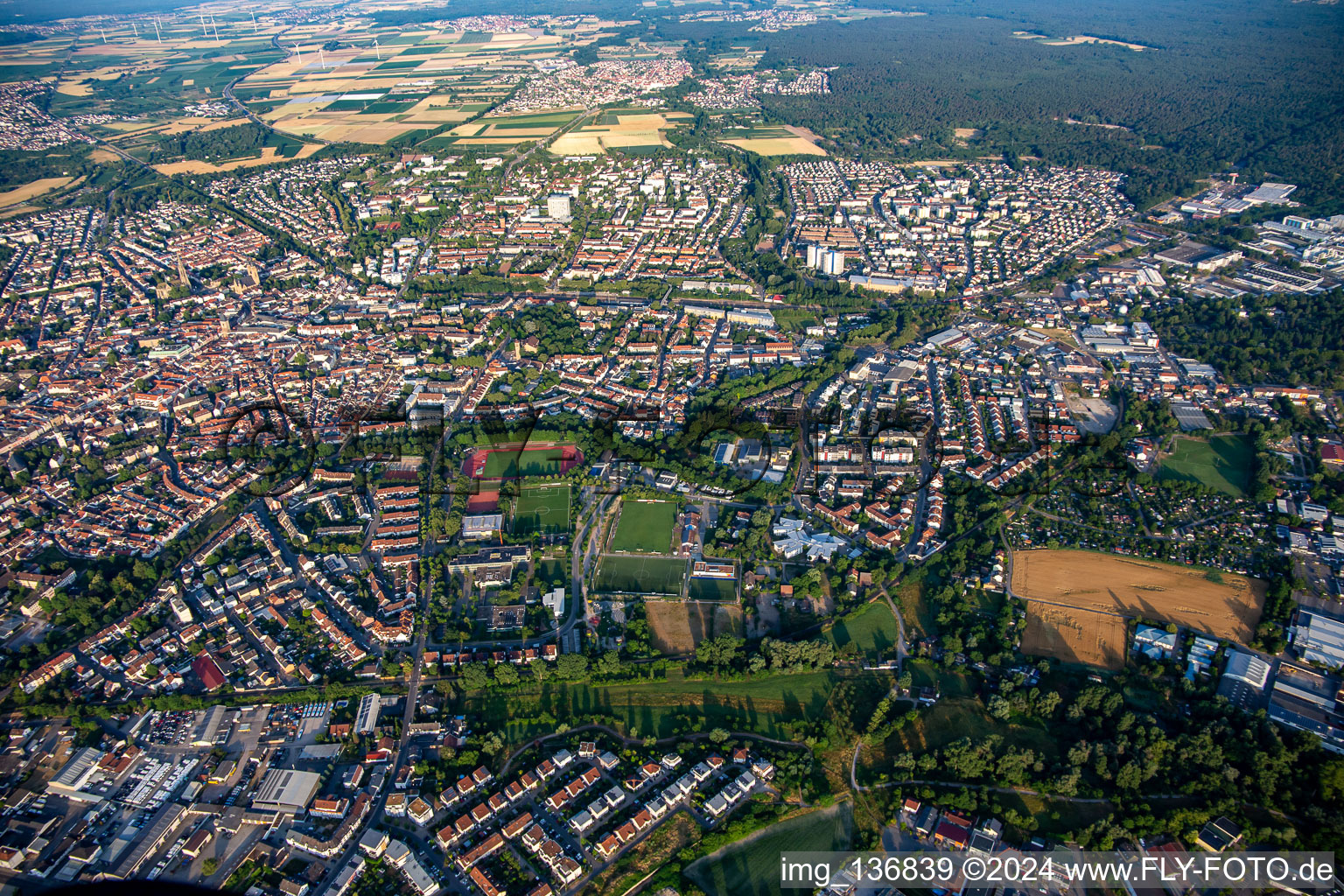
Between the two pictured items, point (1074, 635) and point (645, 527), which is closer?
point (1074, 635)

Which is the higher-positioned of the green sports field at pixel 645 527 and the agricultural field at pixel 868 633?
the green sports field at pixel 645 527

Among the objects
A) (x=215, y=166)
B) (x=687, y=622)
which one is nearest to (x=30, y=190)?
(x=215, y=166)

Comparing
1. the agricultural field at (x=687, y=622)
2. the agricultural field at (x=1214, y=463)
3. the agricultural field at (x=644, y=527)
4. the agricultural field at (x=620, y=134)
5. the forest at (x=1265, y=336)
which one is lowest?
the agricultural field at (x=687, y=622)

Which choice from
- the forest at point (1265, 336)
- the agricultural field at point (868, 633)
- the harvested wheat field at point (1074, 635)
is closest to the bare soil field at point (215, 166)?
the agricultural field at point (868, 633)

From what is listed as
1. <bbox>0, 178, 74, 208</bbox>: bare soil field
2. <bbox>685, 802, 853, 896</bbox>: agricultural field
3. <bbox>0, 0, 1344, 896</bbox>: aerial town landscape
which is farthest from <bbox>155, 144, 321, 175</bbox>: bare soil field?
<bbox>685, 802, 853, 896</bbox>: agricultural field

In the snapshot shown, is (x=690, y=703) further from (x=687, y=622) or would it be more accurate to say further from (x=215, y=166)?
(x=215, y=166)

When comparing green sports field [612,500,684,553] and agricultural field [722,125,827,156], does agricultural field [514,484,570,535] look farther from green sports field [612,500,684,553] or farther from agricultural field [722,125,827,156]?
agricultural field [722,125,827,156]

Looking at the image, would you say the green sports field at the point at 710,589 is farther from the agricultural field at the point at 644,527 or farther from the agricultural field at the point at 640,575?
the agricultural field at the point at 644,527
